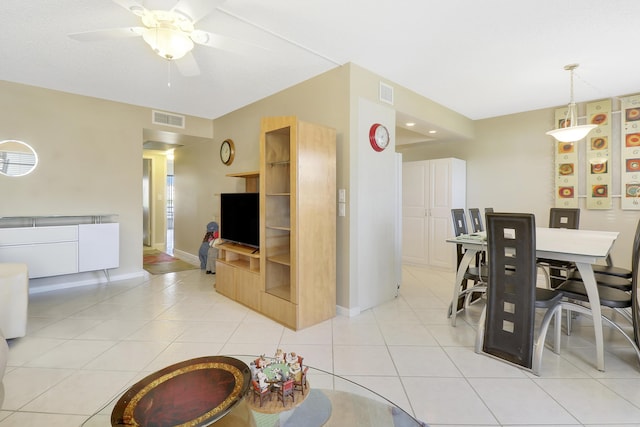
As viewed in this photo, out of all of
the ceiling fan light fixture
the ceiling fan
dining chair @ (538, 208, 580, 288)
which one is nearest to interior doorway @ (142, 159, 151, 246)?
the ceiling fan

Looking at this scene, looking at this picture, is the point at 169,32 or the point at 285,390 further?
the point at 169,32

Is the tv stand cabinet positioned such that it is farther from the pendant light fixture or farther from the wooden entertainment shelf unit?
the pendant light fixture

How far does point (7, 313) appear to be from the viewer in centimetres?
239

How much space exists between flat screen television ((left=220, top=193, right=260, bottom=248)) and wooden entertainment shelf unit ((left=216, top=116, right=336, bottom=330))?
0.23 metres

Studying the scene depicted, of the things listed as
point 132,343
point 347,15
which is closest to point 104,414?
point 132,343

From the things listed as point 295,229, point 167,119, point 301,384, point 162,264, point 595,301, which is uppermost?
point 167,119

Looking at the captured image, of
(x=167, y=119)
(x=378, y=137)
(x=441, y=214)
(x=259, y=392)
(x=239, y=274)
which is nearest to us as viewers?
(x=259, y=392)

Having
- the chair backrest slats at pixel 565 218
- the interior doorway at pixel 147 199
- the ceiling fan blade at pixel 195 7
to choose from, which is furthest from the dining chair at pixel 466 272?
the interior doorway at pixel 147 199

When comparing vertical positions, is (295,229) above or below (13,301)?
above

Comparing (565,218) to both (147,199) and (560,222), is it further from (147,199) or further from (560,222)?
(147,199)

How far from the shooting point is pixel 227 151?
4926mm

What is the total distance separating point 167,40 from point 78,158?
307cm

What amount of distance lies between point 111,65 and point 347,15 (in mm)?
2582

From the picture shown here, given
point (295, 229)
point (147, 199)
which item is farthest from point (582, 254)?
point (147, 199)
